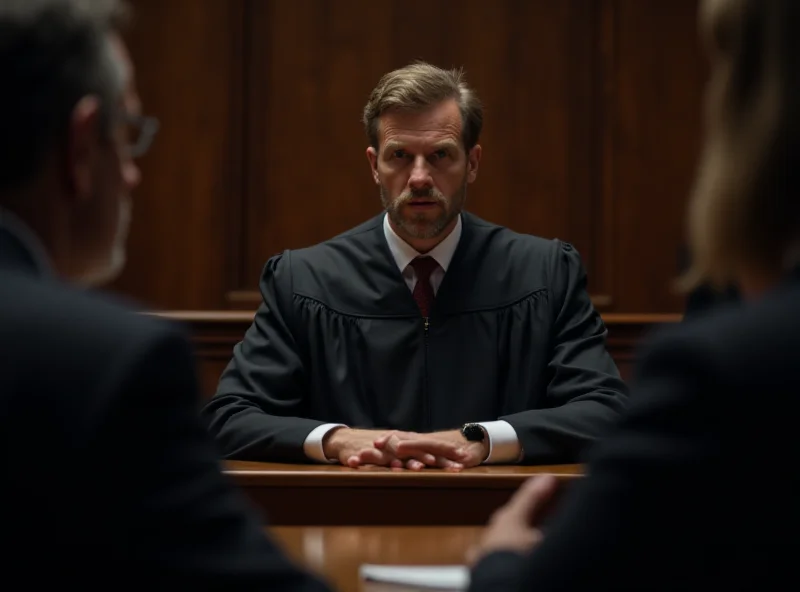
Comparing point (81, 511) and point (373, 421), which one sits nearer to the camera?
point (81, 511)

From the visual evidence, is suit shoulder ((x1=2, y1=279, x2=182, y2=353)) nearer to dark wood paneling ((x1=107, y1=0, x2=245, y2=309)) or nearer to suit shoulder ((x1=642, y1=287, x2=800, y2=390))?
suit shoulder ((x1=642, y1=287, x2=800, y2=390))

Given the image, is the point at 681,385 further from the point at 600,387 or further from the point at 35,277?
the point at 600,387

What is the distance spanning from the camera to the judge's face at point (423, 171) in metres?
3.58

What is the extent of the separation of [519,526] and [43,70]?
0.93 meters

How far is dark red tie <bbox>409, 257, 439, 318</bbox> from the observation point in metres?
3.62

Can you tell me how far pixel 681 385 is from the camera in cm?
122

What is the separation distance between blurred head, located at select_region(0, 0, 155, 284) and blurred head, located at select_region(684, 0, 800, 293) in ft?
2.51

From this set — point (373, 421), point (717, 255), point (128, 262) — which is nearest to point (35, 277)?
point (717, 255)

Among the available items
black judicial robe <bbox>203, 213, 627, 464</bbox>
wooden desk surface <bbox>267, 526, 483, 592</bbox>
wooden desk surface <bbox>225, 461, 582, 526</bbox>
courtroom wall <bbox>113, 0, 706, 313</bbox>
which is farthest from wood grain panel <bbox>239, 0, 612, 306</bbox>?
wooden desk surface <bbox>267, 526, 483, 592</bbox>

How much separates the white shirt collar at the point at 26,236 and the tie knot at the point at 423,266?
2.30 meters

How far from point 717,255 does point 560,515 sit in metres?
0.37

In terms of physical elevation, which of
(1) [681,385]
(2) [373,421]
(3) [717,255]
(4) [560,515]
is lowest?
(2) [373,421]

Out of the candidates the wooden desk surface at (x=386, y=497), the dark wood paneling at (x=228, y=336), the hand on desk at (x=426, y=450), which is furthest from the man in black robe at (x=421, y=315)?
the dark wood paneling at (x=228, y=336)

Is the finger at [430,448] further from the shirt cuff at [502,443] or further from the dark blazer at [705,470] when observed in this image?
the dark blazer at [705,470]
